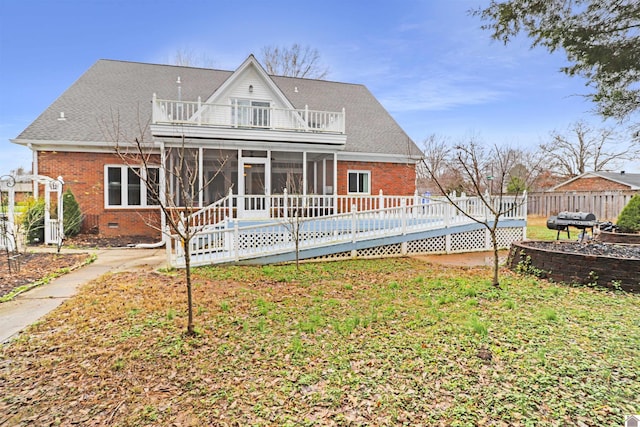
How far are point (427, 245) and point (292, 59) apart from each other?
80.3 feet

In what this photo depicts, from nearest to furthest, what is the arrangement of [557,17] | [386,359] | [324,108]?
1. [386,359]
2. [557,17]
3. [324,108]

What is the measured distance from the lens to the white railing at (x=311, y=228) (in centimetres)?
927

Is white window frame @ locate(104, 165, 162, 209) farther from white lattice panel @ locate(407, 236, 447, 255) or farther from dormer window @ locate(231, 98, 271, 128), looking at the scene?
white lattice panel @ locate(407, 236, 447, 255)

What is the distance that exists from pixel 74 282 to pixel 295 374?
20.7ft

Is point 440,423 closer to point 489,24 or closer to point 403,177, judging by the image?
point 489,24

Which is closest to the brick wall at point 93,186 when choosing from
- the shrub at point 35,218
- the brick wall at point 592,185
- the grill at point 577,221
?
the shrub at point 35,218

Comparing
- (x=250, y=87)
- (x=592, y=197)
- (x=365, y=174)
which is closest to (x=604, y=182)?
(x=592, y=197)

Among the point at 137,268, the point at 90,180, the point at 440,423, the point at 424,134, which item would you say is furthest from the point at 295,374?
the point at 424,134

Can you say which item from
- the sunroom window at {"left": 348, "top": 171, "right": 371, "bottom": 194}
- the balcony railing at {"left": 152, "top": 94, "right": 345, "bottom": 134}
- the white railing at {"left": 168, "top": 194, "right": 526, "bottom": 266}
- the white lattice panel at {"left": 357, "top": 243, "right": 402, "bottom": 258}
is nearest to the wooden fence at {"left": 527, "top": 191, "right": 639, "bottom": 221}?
the sunroom window at {"left": 348, "top": 171, "right": 371, "bottom": 194}

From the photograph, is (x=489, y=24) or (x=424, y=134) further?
(x=424, y=134)

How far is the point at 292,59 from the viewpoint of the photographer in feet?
99.3

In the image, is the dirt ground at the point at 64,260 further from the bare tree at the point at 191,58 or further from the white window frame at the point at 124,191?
the bare tree at the point at 191,58

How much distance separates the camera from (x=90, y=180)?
45.0 feet

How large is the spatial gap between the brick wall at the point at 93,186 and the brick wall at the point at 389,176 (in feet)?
30.3
